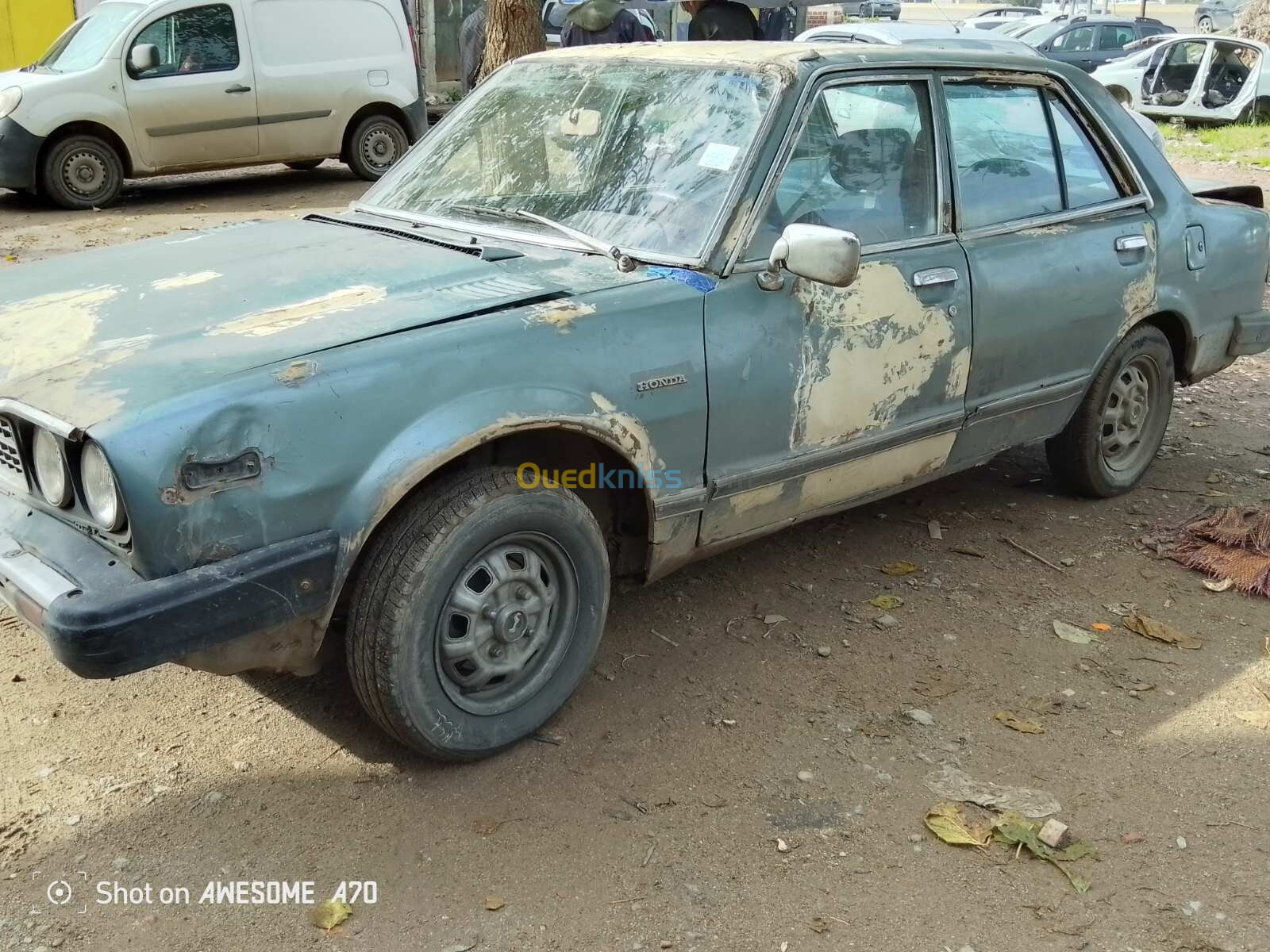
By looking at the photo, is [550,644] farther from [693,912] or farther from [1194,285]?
[1194,285]

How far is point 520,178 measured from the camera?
3.81 metres

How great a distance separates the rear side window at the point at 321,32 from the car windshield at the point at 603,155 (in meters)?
7.76

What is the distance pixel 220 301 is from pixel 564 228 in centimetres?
100

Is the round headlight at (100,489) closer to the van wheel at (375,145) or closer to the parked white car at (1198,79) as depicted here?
the van wheel at (375,145)

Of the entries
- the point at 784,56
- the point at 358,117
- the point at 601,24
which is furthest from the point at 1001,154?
the point at 358,117

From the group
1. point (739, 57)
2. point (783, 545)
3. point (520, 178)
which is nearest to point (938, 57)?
point (739, 57)

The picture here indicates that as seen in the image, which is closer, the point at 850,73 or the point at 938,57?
the point at 850,73

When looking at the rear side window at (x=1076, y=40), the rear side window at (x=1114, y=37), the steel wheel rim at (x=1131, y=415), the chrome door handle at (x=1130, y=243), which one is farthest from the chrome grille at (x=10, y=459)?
the rear side window at (x=1114, y=37)

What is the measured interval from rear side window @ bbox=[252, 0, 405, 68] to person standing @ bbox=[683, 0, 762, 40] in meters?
3.50

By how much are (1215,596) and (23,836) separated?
378 centimetres

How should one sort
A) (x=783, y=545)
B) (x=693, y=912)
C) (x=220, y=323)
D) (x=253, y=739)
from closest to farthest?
(x=693, y=912)
(x=220, y=323)
(x=253, y=739)
(x=783, y=545)

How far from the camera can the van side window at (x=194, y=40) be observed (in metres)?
10.5

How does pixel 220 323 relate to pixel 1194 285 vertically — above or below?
above

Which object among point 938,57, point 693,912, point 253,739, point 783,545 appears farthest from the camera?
point 783,545
